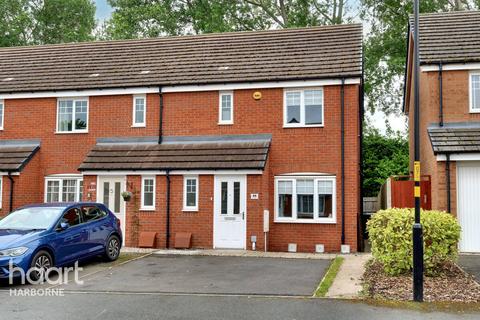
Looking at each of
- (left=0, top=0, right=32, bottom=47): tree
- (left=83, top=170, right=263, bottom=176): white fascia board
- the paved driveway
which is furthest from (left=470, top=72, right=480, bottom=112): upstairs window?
(left=0, top=0, right=32, bottom=47): tree

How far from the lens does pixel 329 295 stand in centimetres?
925

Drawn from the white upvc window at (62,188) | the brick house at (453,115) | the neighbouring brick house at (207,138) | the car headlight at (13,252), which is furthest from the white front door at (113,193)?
the brick house at (453,115)

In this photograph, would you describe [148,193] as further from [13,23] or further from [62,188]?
[13,23]

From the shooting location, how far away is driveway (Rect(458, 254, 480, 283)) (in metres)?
11.2

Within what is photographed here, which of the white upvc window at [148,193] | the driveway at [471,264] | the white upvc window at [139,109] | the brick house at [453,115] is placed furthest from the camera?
the white upvc window at [139,109]

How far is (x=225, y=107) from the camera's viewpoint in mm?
17828

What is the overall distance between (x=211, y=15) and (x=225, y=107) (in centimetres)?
1669

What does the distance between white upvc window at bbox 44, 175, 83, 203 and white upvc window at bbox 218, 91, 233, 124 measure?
18.5 ft

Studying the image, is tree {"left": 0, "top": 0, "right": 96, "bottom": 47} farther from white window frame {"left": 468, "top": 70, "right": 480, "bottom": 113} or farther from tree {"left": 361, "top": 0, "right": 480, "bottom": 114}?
white window frame {"left": 468, "top": 70, "right": 480, "bottom": 113}

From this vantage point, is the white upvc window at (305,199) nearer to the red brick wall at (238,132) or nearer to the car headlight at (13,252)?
the red brick wall at (238,132)

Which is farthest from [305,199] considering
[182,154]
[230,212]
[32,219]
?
[32,219]

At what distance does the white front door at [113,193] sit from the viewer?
56.9ft

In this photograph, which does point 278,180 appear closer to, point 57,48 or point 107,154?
point 107,154

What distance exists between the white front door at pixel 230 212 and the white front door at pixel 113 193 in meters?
3.39
